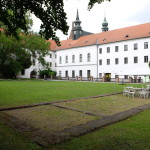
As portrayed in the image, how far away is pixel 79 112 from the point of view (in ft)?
25.5

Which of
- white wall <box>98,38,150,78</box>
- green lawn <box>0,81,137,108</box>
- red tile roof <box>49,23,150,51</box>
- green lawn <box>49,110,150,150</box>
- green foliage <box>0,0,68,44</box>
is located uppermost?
red tile roof <box>49,23,150,51</box>

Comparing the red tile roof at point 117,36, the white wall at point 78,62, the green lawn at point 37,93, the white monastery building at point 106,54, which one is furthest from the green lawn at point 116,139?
the white wall at point 78,62

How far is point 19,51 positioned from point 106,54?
72.0 ft

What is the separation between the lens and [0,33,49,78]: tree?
36.3m

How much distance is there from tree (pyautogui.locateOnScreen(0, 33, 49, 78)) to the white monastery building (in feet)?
46.7

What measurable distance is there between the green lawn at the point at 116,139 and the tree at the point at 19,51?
1278 inches

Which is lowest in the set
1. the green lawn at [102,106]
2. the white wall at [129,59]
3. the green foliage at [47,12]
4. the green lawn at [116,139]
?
the green lawn at [116,139]

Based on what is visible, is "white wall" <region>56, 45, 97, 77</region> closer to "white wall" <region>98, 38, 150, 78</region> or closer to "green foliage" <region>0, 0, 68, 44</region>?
"white wall" <region>98, 38, 150, 78</region>

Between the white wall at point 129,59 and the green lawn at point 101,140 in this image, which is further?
the white wall at point 129,59

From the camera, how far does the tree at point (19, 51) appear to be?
119 feet

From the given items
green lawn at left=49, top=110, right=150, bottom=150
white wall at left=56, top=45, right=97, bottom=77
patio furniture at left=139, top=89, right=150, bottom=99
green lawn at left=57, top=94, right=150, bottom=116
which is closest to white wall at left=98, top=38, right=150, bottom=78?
white wall at left=56, top=45, right=97, bottom=77

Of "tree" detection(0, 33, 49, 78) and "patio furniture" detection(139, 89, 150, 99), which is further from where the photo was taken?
"tree" detection(0, 33, 49, 78)

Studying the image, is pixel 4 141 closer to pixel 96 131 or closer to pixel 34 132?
pixel 34 132

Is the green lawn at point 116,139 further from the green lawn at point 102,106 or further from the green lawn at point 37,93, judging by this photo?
the green lawn at point 37,93
